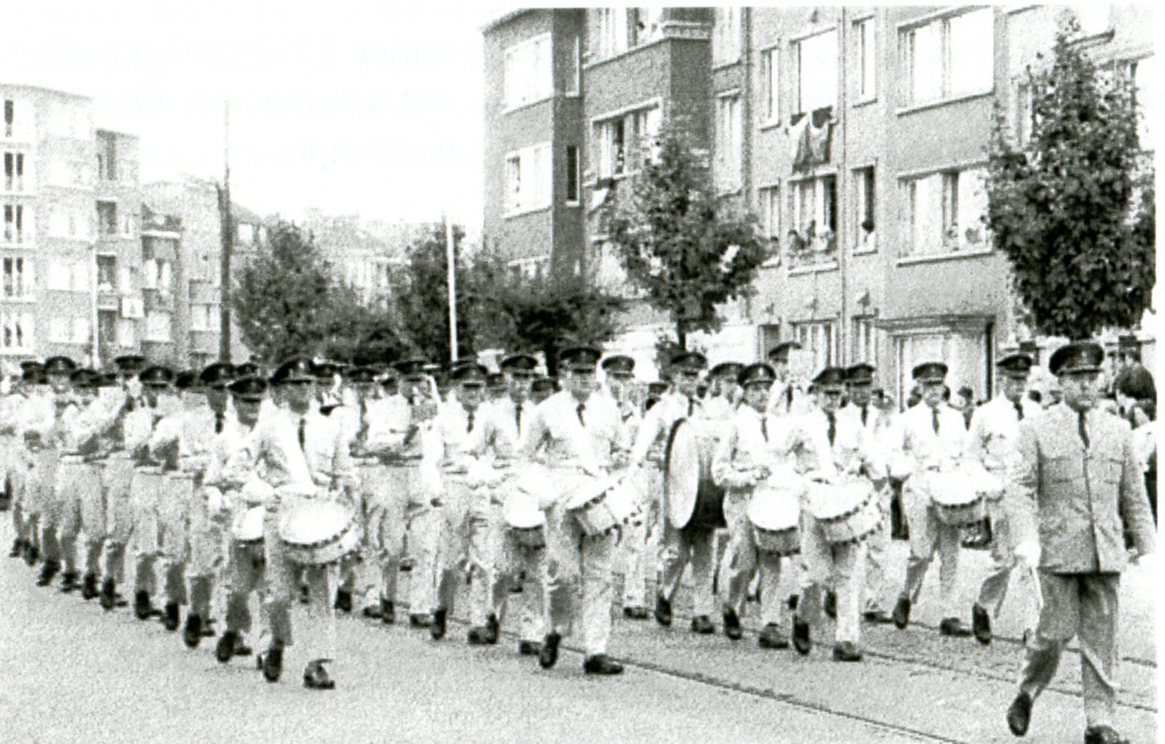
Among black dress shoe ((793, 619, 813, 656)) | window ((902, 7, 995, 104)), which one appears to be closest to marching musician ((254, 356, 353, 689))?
black dress shoe ((793, 619, 813, 656))

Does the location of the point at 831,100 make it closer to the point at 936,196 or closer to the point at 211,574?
the point at 936,196

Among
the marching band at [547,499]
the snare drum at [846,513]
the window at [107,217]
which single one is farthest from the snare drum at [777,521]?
the window at [107,217]

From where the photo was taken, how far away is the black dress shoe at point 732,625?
16.8m

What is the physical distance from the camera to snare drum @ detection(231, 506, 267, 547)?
14.8 meters

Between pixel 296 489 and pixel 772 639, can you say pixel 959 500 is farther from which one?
pixel 296 489

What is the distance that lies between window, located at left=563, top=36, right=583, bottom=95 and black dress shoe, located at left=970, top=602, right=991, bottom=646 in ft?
137

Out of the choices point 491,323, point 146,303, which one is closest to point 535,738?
point 491,323

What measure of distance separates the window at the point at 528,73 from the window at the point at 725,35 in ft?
22.1

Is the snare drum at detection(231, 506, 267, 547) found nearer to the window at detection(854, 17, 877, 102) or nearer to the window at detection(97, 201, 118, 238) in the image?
the window at detection(854, 17, 877, 102)

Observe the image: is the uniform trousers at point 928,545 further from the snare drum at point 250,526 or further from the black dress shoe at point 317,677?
the snare drum at point 250,526

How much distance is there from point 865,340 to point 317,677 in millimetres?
33059

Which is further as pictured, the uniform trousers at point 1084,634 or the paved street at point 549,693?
the paved street at point 549,693

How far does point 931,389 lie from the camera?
58.5 ft

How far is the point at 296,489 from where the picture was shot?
14.3m
